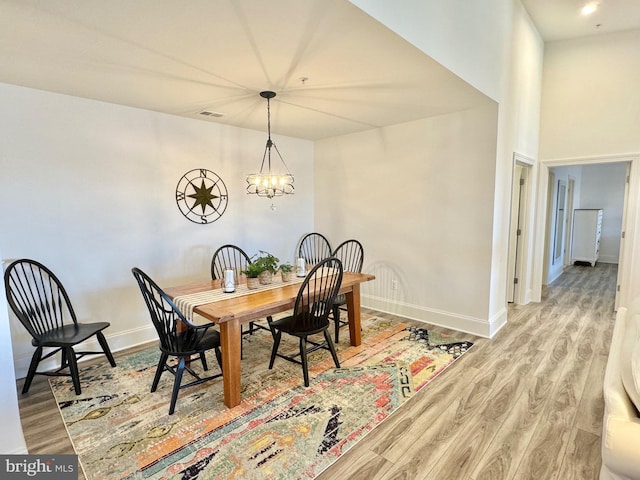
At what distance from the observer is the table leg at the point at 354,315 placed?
3424mm

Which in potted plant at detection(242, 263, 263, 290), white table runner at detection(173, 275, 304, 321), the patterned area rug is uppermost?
potted plant at detection(242, 263, 263, 290)

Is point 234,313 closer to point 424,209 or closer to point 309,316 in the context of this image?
point 309,316

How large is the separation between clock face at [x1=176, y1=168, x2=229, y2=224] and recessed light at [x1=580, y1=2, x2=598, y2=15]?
15.0ft

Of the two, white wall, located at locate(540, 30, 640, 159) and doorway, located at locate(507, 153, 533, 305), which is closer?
white wall, located at locate(540, 30, 640, 159)

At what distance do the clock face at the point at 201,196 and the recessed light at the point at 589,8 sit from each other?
4.59 metres

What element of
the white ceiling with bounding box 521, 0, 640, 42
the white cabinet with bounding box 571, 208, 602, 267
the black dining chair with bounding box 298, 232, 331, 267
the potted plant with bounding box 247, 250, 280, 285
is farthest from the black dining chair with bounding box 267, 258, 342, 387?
the white cabinet with bounding box 571, 208, 602, 267

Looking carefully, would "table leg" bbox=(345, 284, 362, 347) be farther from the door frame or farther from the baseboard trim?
the door frame

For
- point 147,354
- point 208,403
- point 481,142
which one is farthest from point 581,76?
point 147,354

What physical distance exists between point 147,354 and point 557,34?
20.4 feet

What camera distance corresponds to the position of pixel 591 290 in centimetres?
555

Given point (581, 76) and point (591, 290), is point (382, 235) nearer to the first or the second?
point (581, 76)

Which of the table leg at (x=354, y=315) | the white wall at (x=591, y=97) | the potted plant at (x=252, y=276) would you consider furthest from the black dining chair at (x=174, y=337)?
the white wall at (x=591, y=97)

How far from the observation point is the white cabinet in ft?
24.1

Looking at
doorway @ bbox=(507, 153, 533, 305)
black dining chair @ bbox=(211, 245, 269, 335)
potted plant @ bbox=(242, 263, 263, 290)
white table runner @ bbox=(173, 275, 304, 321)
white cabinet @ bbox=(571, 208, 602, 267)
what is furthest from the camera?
white cabinet @ bbox=(571, 208, 602, 267)
